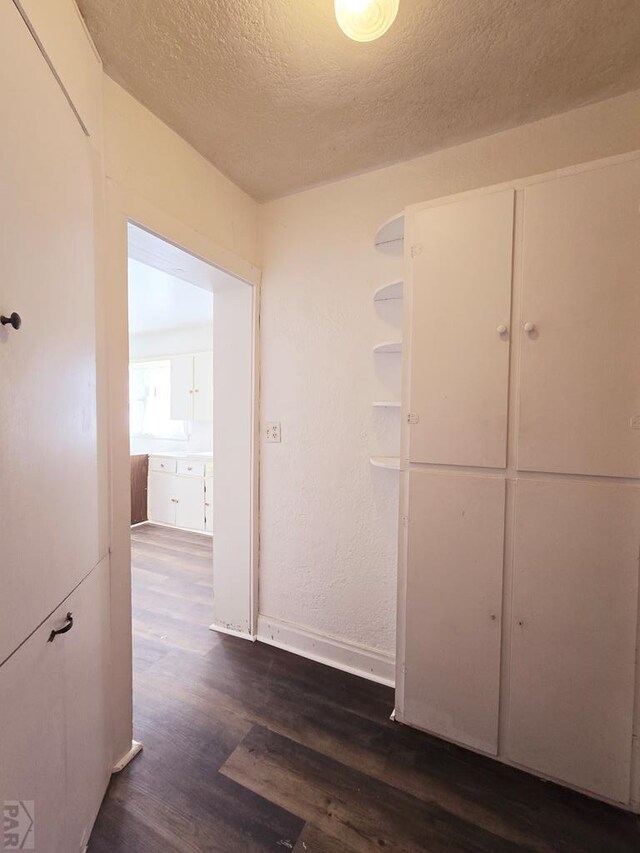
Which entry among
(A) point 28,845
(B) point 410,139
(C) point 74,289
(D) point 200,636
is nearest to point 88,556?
(A) point 28,845

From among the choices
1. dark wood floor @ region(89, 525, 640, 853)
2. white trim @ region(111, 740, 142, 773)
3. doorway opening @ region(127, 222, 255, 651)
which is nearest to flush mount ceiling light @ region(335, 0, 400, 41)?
doorway opening @ region(127, 222, 255, 651)

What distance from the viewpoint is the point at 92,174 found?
1.15 m

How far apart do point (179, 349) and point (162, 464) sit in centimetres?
158

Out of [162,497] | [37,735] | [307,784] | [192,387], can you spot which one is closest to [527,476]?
[307,784]

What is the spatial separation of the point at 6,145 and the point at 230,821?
6.43 feet

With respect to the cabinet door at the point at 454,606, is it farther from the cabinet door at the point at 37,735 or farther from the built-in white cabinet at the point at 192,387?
the built-in white cabinet at the point at 192,387

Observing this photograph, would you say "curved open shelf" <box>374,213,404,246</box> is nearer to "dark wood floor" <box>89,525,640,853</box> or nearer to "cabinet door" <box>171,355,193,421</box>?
"dark wood floor" <box>89,525,640,853</box>

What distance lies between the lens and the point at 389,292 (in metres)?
1.71

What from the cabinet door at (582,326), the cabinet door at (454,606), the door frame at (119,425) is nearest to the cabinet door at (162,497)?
the door frame at (119,425)

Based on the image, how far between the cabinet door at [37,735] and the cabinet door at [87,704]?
46mm

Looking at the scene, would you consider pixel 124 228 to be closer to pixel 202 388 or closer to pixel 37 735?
pixel 37 735

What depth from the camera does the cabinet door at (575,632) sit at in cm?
117

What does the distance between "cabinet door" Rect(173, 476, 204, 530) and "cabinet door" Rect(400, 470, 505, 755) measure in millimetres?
3119

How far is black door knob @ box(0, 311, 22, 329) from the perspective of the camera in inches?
27.1
